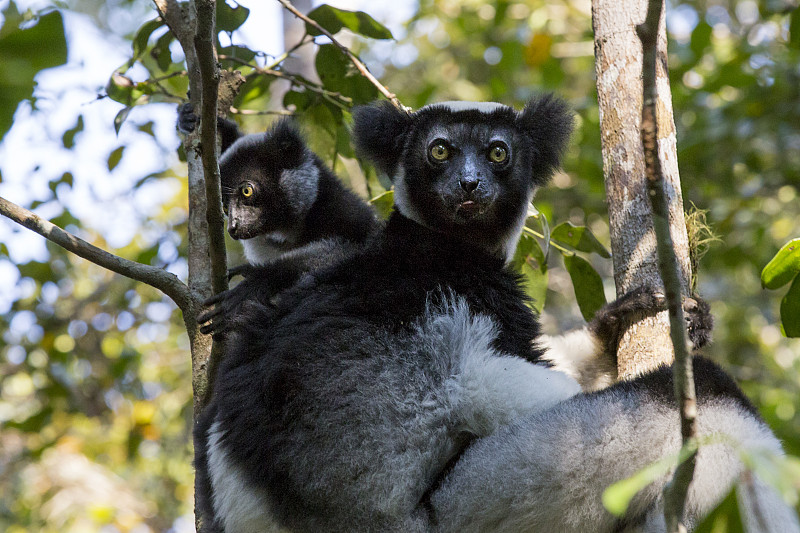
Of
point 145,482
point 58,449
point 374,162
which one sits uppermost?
point 374,162

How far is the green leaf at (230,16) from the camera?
11.7ft

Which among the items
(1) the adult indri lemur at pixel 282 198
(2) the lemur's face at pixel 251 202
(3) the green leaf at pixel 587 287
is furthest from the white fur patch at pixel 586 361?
(2) the lemur's face at pixel 251 202

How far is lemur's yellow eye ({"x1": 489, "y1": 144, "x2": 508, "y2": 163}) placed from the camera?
10.7 ft

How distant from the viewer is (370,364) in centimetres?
247

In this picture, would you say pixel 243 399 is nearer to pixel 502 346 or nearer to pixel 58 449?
pixel 502 346

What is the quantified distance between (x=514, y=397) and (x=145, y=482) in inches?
338

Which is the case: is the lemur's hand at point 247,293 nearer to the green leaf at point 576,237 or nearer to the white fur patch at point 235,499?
the white fur patch at point 235,499

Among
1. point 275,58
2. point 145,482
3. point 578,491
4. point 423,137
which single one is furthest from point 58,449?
point 578,491

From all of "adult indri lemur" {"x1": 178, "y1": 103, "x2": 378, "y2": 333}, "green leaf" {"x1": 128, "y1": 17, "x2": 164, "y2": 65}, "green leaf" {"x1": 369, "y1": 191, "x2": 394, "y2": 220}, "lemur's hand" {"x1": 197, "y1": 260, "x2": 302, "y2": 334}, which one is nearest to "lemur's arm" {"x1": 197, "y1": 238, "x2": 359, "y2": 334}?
"lemur's hand" {"x1": 197, "y1": 260, "x2": 302, "y2": 334}

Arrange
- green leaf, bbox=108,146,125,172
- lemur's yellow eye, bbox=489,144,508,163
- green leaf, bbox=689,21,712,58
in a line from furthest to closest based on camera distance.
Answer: green leaf, bbox=689,21,712,58 → green leaf, bbox=108,146,125,172 → lemur's yellow eye, bbox=489,144,508,163

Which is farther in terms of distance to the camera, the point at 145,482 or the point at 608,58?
the point at 145,482

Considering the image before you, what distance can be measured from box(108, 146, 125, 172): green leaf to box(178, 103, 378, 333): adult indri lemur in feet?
2.12

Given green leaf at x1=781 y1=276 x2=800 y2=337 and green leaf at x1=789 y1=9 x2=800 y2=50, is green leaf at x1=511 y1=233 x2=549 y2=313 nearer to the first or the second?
green leaf at x1=781 y1=276 x2=800 y2=337

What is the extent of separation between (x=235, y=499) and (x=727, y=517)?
1637 millimetres
